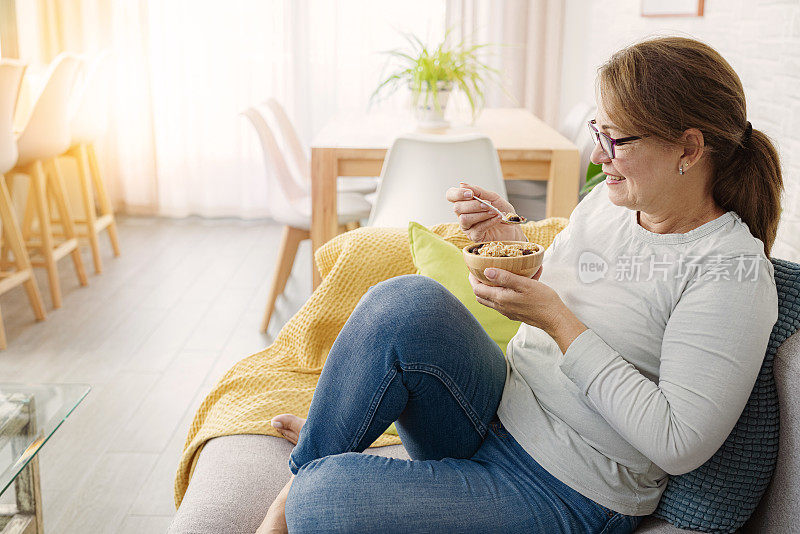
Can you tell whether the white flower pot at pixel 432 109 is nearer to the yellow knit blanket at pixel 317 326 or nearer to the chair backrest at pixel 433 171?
the chair backrest at pixel 433 171

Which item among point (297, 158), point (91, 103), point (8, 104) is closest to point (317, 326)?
point (8, 104)

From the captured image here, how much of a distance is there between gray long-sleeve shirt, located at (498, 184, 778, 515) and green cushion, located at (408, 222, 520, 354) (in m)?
0.25

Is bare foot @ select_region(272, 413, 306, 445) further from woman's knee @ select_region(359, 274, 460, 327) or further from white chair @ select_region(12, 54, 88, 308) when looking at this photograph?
white chair @ select_region(12, 54, 88, 308)

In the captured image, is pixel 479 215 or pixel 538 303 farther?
pixel 479 215

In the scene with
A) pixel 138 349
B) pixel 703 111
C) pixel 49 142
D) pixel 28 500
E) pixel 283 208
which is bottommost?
pixel 138 349

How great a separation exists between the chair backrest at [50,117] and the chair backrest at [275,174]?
0.79 metres

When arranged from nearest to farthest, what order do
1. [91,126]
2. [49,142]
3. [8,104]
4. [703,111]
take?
[703,111]
[8,104]
[49,142]
[91,126]

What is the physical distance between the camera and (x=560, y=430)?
1.19 metres

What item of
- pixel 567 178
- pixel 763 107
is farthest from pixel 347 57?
pixel 763 107

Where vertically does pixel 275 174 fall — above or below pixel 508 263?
below

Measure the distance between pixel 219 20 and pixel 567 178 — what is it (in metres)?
2.70

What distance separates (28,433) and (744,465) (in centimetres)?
126

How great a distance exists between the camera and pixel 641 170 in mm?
1142

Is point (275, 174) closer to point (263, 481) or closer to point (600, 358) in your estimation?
point (263, 481)
